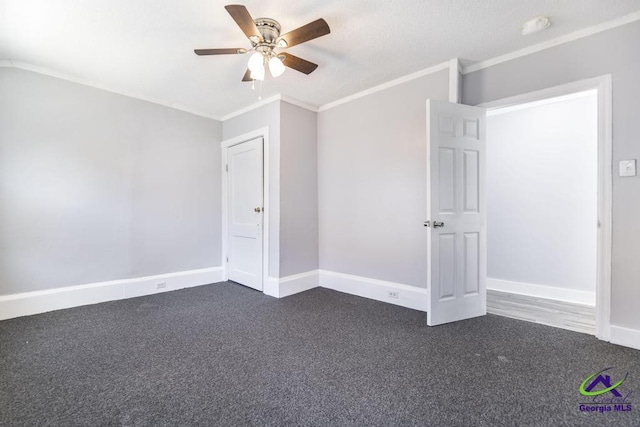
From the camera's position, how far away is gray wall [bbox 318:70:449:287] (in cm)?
300

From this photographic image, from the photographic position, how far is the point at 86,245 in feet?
10.3

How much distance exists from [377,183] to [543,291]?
8.02ft

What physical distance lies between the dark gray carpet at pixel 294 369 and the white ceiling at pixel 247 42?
8.17ft


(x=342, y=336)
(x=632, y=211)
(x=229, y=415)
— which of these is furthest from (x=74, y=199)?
(x=632, y=211)

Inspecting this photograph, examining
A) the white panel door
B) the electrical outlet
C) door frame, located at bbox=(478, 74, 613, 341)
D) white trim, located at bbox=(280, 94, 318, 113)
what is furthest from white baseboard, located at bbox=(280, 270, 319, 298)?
the electrical outlet

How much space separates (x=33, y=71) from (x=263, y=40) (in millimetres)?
2616

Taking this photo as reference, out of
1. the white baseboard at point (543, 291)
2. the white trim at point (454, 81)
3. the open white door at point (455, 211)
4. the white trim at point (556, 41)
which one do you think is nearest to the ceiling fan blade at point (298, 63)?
the open white door at point (455, 211)

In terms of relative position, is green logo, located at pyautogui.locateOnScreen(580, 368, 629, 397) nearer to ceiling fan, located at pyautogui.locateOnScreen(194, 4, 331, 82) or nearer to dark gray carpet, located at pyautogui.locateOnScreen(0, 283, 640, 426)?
dark gray carpet, located at pyautogui.locateOnScreen(0, 283, 640, 426)

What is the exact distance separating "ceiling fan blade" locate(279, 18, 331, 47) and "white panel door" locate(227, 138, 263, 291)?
1809 millimetres

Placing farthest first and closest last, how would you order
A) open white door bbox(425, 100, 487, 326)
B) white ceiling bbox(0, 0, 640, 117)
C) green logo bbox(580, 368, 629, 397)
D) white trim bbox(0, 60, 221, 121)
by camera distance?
1. white trim bbox(0, 60, 221, 121)
2. open white door bbox(425, 100, 487, 326)
3. white ceiling bbox(0, 0, 640, 117)
4. green logo bbox(580, 368, 629, 397)

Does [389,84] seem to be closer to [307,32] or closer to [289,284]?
[307,32]

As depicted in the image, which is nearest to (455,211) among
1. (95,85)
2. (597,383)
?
(597,383)

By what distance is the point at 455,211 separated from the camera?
8.64 feet

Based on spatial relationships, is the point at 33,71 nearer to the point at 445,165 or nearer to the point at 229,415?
the point at 229,415
